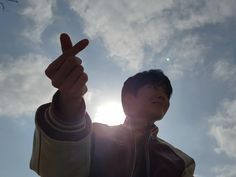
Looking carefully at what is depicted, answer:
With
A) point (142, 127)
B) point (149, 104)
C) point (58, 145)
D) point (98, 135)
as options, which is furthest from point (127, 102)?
point (58, 145)

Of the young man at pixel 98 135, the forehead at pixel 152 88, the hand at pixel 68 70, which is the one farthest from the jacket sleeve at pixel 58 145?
the forehead at pixel 152 88

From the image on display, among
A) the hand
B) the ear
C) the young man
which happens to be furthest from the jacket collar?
the hand

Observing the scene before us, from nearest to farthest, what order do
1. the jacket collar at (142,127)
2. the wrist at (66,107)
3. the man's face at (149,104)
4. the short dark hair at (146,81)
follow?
the wrist at (66,107)
the jacket collar at (142,127)
the man's face at (149,104)
the short dark hair at (146,81)

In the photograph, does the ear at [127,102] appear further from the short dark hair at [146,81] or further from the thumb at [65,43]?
the thumb at [65,43]

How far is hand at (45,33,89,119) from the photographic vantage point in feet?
9.62

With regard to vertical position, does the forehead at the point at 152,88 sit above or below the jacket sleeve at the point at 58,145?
above

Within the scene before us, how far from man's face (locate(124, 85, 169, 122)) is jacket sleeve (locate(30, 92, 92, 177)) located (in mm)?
1626

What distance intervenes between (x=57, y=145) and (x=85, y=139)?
267 mm

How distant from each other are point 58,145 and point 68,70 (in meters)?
0.68

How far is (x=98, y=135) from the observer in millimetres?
4207

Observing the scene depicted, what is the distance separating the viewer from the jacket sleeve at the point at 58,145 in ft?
10.4

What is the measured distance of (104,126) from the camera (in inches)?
177

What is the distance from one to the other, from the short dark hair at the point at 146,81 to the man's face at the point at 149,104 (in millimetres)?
183

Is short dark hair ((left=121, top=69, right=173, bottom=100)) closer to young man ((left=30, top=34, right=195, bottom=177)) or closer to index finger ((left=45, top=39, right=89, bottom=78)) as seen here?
young man ((left=30, top=34, right=195, bottom=177))
